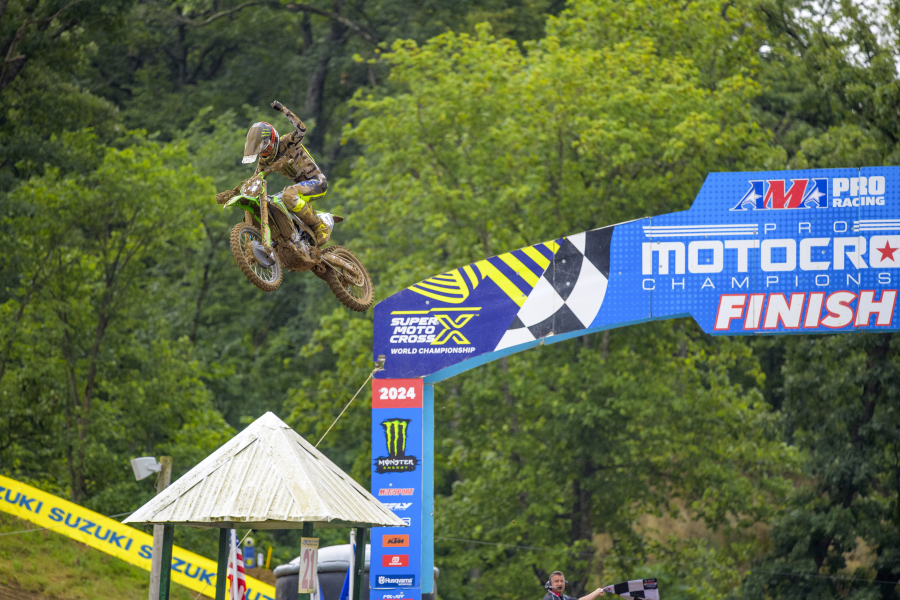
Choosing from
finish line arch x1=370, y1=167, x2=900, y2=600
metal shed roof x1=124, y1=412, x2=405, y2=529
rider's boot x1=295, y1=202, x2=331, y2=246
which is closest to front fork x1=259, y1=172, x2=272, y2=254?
rider's boot x1=295, y1=202, x2=331, y2=246

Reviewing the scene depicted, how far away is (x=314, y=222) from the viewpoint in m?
11.0

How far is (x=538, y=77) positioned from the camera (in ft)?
75.4

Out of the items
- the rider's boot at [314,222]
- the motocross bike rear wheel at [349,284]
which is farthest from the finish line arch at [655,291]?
the rider's boot at [314,222]

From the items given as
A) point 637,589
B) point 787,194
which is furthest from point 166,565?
point 787,194

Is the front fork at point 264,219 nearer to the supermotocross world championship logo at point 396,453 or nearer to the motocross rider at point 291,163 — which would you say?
the motocross rider at point 291,163

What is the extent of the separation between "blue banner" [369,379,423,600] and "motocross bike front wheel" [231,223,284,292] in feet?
13.3

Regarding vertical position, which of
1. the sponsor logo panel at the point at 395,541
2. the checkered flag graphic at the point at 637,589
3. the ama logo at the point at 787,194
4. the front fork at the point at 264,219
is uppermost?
the ama logo at the point at 787,194

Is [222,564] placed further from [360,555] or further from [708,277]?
[708,277]

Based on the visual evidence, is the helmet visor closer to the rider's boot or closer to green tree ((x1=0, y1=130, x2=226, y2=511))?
A: the rider's boot

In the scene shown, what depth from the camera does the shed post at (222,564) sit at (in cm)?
1104

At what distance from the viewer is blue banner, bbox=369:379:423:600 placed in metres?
13.8

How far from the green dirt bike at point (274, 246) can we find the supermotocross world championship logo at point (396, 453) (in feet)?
9.30

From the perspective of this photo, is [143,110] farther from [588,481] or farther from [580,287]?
[580,287]

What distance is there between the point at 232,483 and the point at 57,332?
1619cm
